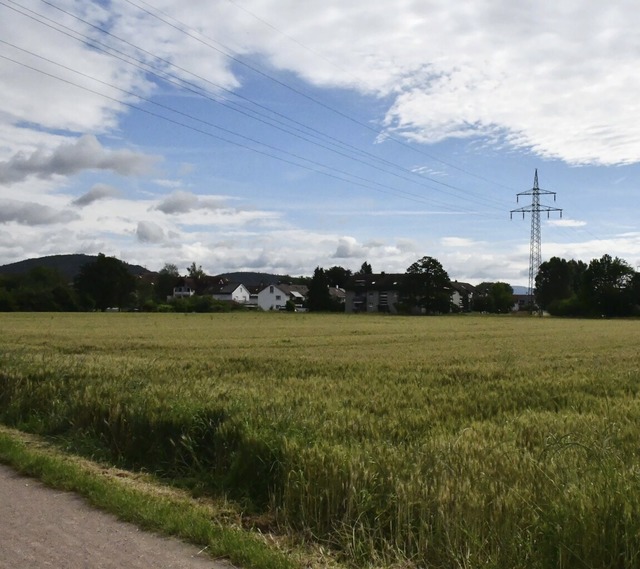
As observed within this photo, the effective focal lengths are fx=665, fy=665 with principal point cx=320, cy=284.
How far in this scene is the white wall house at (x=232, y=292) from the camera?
182625mm

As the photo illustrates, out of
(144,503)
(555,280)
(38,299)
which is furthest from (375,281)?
(144,503)

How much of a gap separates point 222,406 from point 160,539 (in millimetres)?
3532

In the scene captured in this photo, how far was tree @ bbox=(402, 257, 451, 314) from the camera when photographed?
4459 inches

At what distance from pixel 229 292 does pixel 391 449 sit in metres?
178

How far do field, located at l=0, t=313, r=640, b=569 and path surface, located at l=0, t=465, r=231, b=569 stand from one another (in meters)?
1.17

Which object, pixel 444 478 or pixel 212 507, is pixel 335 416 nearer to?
pixel 212 507

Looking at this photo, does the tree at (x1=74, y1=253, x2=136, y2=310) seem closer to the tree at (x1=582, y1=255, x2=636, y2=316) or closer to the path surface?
the tree at (x1=582, y1=255, x2=636, y2=316)

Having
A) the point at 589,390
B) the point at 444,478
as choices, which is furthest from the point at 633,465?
the point at 589,390

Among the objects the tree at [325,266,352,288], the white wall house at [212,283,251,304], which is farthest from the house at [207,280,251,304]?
the tree at [325,266,352,288]

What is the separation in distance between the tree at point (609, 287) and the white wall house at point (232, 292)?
92494 mm

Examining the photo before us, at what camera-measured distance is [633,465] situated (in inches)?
240

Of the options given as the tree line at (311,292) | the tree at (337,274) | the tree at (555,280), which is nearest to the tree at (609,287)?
the tree line at (311,292)

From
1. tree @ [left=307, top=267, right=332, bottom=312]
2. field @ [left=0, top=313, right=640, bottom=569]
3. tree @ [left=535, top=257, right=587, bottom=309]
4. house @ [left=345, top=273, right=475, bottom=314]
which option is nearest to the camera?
field @ [left=0, top=313, right=640, bottom=569]

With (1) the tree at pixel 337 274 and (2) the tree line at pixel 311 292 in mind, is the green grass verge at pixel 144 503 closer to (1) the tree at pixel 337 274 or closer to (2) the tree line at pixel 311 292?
(2) the tree line at pixel 311 292
